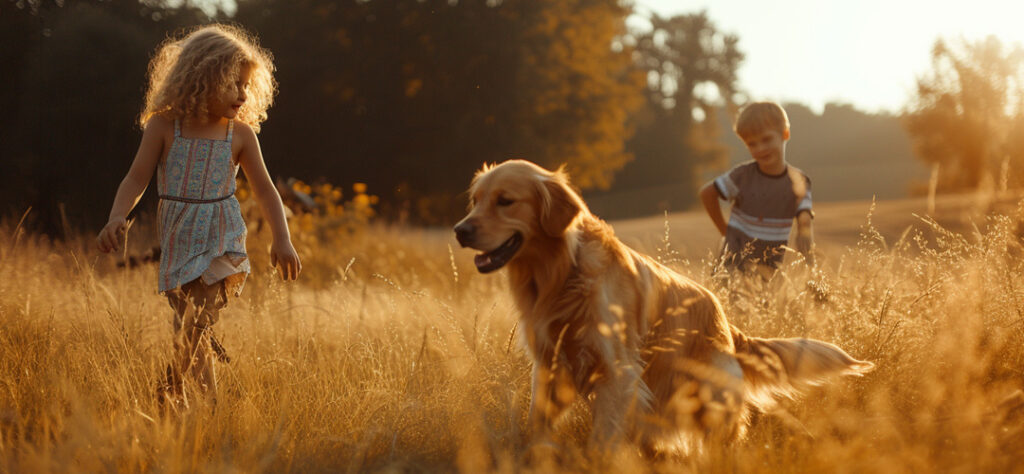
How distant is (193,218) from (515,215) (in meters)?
1.38

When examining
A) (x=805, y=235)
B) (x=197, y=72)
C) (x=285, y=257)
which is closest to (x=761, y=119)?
(x=805, y=235)

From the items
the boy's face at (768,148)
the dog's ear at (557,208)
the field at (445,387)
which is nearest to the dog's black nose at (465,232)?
the dog's ear at (557,208)

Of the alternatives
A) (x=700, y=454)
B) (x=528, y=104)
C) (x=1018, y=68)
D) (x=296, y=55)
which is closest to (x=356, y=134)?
→ (x=296, y=55)

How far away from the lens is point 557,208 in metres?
2.84

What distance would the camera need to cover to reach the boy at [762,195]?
4.34m

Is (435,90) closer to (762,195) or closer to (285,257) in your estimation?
(762,195)

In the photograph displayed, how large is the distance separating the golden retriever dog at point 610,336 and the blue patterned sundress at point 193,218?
1072 mm

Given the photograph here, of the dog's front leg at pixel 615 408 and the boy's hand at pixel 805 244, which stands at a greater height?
the boy's hand at pixel 805 244

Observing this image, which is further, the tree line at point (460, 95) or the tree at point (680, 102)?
the tree at point (680, 102)

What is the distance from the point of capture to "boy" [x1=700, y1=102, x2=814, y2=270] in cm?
434

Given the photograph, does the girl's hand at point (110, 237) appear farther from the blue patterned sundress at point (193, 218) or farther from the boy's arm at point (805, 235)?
the boy's arm at point (805, 235)

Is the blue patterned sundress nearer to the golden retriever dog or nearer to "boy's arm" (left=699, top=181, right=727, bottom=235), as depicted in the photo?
the golden retriever dog

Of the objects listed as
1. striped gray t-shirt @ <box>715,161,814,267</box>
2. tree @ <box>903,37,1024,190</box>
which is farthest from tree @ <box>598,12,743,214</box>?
striped gray t-shirt @ <box>715,161,814,267</box>

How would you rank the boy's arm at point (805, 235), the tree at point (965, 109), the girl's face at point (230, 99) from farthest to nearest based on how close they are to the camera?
the tree at point (965, 109), the boy's arm at point (805, 235), the girl's face at point (230, 99)
